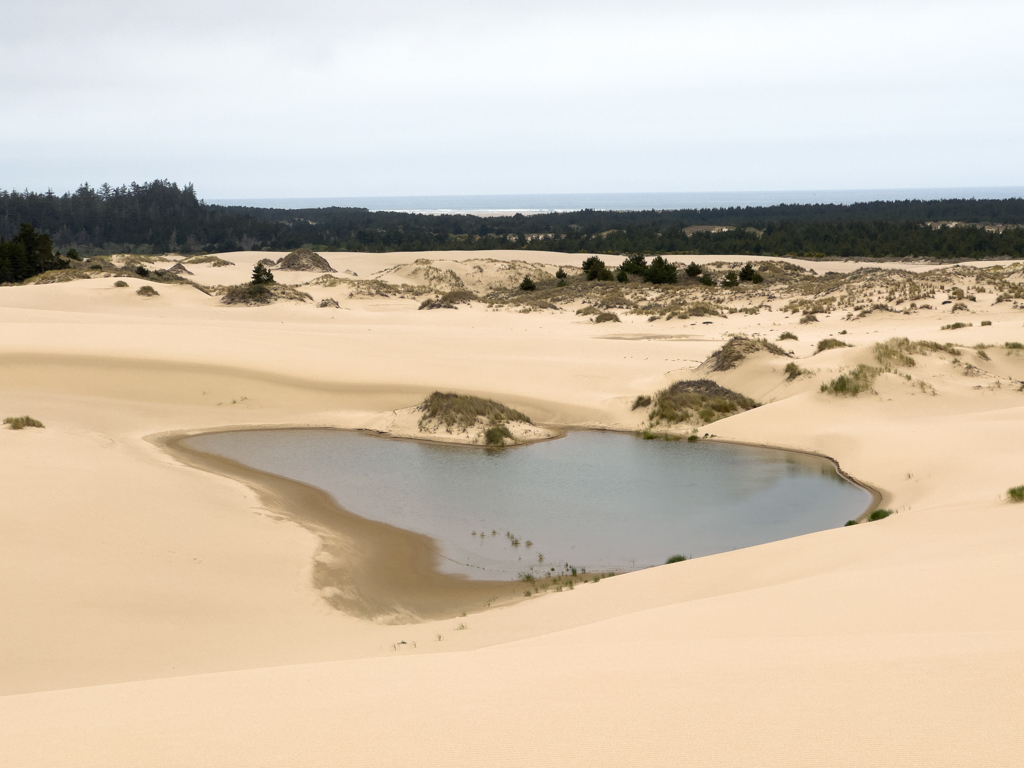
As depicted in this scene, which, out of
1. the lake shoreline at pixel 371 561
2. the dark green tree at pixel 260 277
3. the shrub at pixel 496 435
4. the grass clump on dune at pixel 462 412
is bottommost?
the lake shoreline at pixel 371 561

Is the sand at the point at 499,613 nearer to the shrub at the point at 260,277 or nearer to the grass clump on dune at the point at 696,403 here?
the grass clump on dune at the point at 696,403

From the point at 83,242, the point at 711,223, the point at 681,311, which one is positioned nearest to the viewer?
the point at 681,311

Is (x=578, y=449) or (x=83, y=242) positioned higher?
(x=83, y=242)

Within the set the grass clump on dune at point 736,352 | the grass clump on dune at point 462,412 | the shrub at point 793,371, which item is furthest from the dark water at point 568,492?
the grass clump on dune at point 736,352

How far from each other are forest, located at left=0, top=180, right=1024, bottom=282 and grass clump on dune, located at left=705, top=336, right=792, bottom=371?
37.5 meters

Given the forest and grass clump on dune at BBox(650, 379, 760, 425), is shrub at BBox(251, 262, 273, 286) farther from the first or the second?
grass clump on dune at BBox(650, 379, 760, 425)

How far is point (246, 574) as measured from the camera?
347 inches

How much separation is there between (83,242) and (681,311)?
265 feet

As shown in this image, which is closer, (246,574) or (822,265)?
(246,574)

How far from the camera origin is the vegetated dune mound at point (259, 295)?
3572 centimetres

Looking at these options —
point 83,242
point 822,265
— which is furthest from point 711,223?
point 83,242

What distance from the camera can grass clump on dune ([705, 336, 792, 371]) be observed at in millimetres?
19516

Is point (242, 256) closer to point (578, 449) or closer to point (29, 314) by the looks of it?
point (29, 314)

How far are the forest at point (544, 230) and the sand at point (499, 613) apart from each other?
35.8 m
